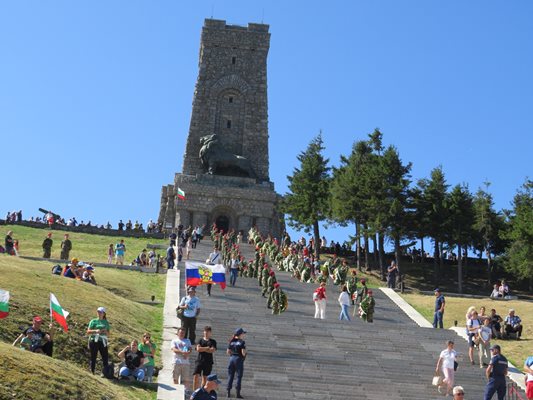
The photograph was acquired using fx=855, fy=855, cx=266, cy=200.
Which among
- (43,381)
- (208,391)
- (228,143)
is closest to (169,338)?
(43,381)

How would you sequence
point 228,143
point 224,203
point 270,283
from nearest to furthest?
point 270,283, point 224,203, point 228,143

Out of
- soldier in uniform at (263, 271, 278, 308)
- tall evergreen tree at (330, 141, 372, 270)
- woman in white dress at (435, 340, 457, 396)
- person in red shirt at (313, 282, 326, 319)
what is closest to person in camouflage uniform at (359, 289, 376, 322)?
person in red shirt at (313, 282, 326, 319)

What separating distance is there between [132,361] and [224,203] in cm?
4150

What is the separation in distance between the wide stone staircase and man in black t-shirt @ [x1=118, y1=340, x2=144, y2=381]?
165 centimetres

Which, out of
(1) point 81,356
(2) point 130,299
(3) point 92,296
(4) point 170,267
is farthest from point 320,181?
(1) point 81,356

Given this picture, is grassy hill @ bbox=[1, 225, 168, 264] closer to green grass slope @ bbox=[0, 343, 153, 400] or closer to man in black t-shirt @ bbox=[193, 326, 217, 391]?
man in black t-shirt @ bbox=[193, 326, 217, 391]

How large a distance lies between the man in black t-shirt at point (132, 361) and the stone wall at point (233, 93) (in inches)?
1736

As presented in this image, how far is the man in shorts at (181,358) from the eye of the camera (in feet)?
54.3

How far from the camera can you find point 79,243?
48.0 meters

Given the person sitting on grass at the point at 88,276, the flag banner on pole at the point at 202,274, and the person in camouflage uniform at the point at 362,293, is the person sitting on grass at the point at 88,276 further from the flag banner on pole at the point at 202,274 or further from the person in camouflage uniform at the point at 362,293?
the person in camouflage uniform at the point at 362,293

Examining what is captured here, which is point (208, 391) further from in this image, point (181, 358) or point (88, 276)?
point (88, 276)

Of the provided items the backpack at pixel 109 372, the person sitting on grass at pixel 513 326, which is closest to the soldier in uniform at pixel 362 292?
the person sitting on grass at pixel 513 326

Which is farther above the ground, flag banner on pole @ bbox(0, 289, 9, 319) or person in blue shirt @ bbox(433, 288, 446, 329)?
person in blue shirt @ bbox(433, 288, 446, 329)

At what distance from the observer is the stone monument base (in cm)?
5806
